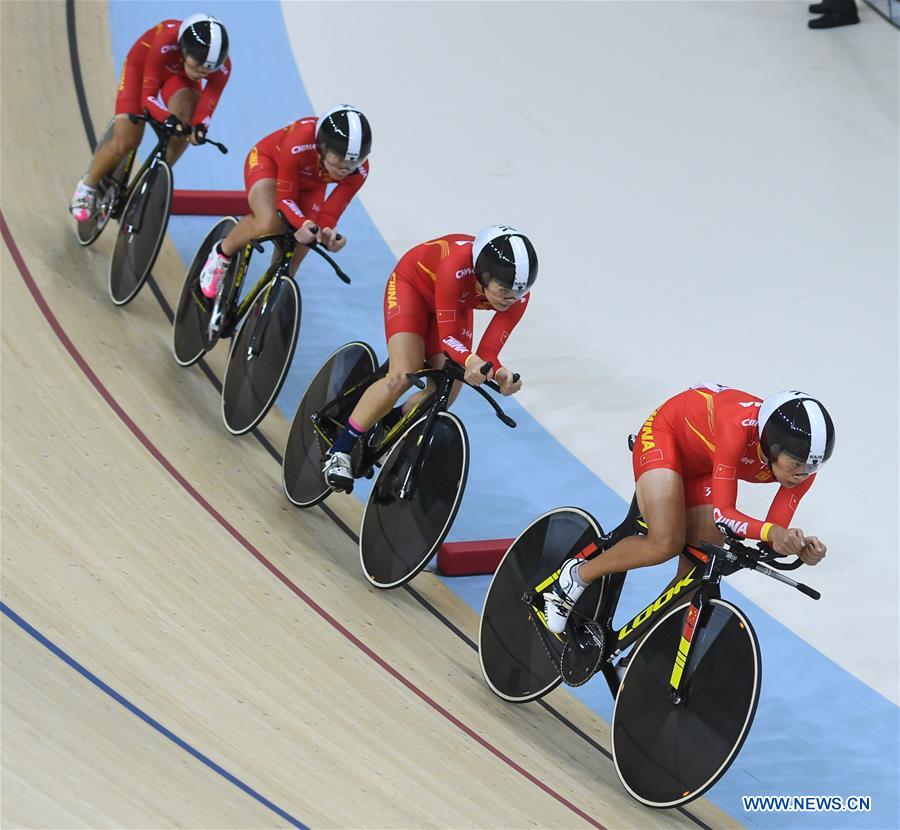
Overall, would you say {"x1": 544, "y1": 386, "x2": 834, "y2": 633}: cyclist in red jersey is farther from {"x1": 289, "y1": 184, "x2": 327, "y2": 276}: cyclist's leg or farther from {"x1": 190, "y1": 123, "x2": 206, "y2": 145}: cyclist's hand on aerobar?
{"x1": 190, "y1": 123, "x2": 206, "y2": 145}: cyclist's hand on aerobar

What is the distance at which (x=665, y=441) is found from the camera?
370 centimetres

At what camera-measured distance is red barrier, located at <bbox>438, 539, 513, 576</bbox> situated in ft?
15.9

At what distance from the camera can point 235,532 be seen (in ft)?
14.8

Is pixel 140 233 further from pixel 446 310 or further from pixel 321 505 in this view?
pixel 446 310

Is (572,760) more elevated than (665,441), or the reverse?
(665,441)

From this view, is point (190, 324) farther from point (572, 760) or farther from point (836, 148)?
point (836, 148)

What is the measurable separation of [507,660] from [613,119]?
5.29 m

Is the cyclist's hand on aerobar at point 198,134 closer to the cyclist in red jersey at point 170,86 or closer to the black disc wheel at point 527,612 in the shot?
the cyclist in red jersey at point 170,86

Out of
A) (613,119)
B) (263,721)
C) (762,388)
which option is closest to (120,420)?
(263,721)

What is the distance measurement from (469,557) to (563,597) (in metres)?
0.95

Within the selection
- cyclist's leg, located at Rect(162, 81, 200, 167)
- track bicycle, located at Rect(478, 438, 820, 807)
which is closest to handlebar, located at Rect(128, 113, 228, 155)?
cyclist's leg, located at Rect(162, 81, 200, 167)

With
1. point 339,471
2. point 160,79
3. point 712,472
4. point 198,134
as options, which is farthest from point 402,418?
point 160,79

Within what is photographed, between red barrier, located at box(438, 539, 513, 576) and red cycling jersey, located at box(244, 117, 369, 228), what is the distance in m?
1.34

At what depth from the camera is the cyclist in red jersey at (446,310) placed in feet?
12.6
